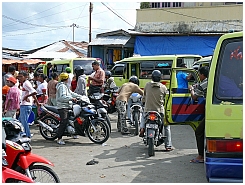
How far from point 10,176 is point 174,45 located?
17.3 meters

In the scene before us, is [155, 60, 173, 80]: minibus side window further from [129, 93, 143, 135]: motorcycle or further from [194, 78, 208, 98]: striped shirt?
[194, 78, 208, 98]: striped shirt

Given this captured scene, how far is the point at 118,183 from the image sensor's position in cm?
525

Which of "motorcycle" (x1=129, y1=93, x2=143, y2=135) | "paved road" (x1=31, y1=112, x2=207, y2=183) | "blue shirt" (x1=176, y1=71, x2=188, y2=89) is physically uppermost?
"blue shirt" (x1=176, y1=71, x2=188, y2=89)

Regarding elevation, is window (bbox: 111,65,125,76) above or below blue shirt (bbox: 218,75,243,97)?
above

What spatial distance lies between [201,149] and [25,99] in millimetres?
3853

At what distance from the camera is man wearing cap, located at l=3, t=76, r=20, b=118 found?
23.9ft

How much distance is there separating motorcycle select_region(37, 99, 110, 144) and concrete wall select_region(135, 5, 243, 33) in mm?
14387

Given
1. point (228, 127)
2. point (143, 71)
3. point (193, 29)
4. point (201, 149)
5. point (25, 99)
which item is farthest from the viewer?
point (193, 29)

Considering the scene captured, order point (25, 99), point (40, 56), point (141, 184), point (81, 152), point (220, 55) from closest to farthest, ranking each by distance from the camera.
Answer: point (220, 55) → point (141, 184) → point (81, 152) → point (25, 99) → point (40, 56)

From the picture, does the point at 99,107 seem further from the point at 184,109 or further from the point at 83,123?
the point at 184,109

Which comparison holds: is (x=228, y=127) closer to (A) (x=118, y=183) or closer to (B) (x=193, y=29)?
(A) (x=118, y=183)

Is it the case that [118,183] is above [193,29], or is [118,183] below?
below

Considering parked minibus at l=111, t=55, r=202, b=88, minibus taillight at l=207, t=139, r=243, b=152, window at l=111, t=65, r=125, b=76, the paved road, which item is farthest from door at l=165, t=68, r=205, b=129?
window at l=111, t=65, r=125, b=76

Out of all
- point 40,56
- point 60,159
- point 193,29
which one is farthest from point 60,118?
point 40,56
